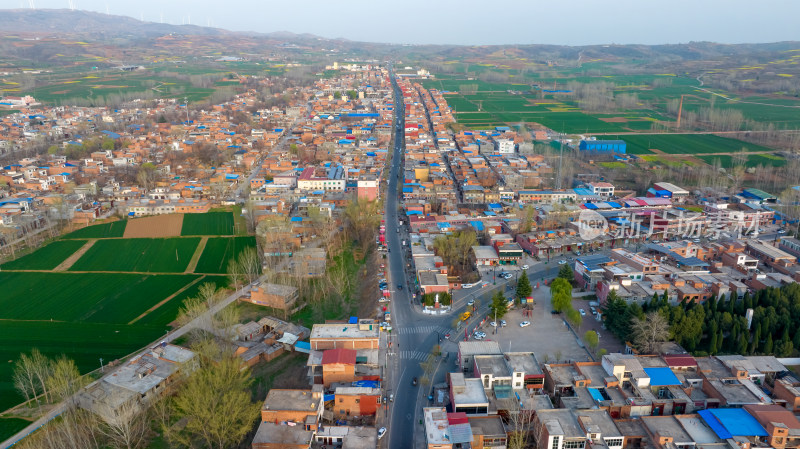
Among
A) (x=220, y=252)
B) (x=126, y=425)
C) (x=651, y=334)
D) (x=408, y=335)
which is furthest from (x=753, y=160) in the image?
(x=126, y=425)

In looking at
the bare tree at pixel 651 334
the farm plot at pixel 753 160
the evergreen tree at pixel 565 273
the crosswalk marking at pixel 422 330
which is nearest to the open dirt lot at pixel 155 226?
the crosswalk marking at pixel 422 330

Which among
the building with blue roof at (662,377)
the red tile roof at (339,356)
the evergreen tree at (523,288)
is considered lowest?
the red tile roof at (339,356)

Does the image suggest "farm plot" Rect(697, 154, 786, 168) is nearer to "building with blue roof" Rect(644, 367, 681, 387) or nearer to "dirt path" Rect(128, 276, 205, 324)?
"building with blue roof" Rect(644, 367, 681, 387)

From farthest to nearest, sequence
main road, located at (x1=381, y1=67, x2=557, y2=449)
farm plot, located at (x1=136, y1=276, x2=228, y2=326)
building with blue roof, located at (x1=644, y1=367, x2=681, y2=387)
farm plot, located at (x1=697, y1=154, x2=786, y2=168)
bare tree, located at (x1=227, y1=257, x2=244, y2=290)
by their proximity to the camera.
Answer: farm plot, located at (x1=697, y1=154, x2=786, y2=168)
bare tree, located at (x1=227, y1=257, x2=244, y2=290)
farm plot, located at (x1=136, y1=276, x2=228, y2=326)
building with blue roof, located at (x1=644, y1=367, x2=681, y2=387)
main road, located at (x1=381, y1=67, x2=557, y2=449)

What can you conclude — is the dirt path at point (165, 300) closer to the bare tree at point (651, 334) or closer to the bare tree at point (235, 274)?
the bare tree at point (235, 274)

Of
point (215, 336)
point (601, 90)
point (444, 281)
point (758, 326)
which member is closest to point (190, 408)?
point (215, 336)

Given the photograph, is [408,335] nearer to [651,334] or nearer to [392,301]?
[392,301]

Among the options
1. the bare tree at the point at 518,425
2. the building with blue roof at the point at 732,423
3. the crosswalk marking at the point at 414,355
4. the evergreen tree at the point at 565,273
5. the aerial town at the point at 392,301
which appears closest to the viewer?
the building with blue roof at the point at 732,423

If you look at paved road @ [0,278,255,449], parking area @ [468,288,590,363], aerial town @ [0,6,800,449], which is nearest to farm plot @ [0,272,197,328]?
aerial town @ [0,6,800,449]
